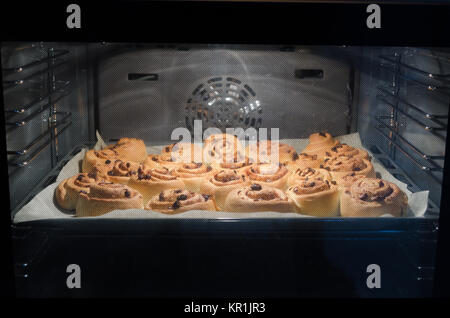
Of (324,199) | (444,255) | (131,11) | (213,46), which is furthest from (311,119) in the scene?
(131,11)

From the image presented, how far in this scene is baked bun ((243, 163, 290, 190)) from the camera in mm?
1441

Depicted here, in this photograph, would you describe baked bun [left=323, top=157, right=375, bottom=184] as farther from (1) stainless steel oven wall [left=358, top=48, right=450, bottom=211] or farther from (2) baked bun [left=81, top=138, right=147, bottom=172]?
(2) baked bun [left=81, top=138, right=147, bottom=172]

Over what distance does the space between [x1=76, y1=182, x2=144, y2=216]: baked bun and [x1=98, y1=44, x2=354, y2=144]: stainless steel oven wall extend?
164mm

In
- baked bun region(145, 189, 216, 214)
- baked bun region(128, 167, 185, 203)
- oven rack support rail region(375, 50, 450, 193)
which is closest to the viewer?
oven rack support rail region(375, 50, 450, 193)

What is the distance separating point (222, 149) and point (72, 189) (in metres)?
0.40

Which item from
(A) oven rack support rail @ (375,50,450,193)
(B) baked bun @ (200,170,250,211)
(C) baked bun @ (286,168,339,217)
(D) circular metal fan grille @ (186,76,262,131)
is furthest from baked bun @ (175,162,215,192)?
(A) oven rack support rail @ (375,50,450,193)

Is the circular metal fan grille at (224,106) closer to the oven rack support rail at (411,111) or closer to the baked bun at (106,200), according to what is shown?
the baked bun at (106,200)

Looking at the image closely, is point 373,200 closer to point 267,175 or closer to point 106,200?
point 267,175

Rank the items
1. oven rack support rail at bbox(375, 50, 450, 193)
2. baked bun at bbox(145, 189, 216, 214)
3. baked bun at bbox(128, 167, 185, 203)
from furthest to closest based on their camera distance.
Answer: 1. baked bun at bbox(128, 167, 185, 203)
2. baked bun at bbox(145, 189, 216, 214)
3. oven rack support rail at bbox(375, 50, 450, 193)

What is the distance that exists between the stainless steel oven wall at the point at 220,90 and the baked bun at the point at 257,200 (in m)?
0.16

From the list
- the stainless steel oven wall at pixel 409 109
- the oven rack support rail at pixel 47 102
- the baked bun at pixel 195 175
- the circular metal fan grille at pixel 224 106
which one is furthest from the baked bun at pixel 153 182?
the stainless steel oven wall at pixel 409 109

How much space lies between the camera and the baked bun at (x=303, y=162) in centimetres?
153

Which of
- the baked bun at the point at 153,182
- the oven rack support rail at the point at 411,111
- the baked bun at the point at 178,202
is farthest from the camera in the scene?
the baked bun at the point at 153,182

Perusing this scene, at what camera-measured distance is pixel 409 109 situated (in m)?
1.51
